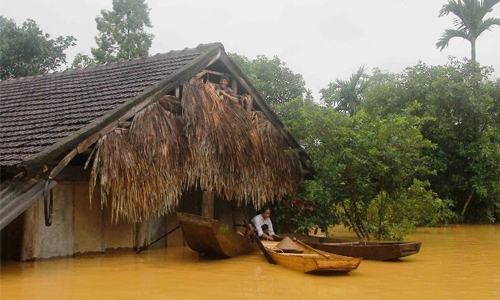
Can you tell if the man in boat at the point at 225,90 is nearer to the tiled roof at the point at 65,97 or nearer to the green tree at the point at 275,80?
the tiled roof at the point at 65,97

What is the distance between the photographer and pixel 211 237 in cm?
876

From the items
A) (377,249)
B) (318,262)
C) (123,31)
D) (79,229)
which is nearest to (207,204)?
(79,229)

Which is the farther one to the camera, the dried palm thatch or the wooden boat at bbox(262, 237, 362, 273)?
the dried palm thatch

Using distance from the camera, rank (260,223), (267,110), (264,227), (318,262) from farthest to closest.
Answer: (267,110)
(264,227)
(260,223)
(318,262)

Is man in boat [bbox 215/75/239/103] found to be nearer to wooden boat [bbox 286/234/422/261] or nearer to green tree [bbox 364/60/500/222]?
wooden boat [bbox 286/234/422/261]

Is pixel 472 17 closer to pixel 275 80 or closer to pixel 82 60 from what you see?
pixel 275 80

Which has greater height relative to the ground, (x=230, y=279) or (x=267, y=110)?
(x=267, y=110)

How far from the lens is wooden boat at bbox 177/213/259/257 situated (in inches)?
338

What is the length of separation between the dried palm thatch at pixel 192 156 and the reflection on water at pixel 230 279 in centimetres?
98

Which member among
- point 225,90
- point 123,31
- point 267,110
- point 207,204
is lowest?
point 207,204

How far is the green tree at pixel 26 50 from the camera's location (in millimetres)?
19770

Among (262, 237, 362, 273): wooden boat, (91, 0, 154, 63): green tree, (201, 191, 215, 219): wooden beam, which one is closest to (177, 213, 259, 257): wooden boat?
(262, 237, 362, 273): wooden boat

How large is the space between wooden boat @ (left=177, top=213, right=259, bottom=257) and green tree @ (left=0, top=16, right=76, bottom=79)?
13.6 m

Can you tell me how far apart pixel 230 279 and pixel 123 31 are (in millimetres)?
19531
